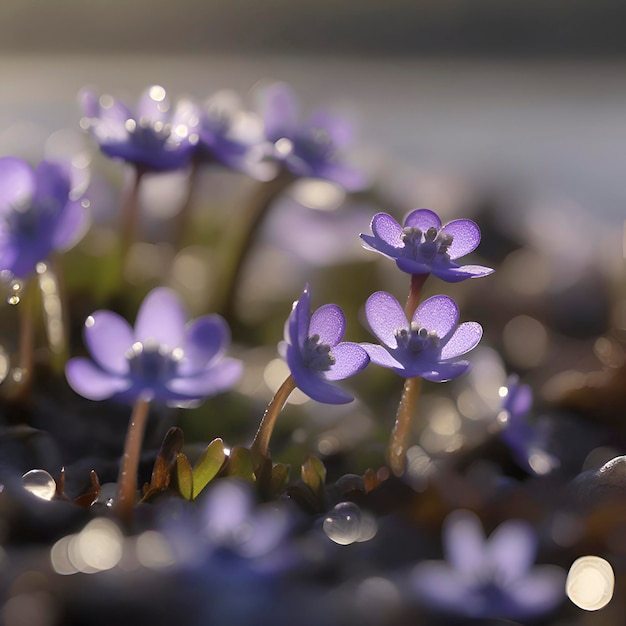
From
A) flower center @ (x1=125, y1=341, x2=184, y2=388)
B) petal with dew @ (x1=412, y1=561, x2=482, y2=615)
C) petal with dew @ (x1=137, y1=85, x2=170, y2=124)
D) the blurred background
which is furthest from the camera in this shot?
the blurred background

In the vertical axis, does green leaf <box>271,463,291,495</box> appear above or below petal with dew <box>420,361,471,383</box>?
below

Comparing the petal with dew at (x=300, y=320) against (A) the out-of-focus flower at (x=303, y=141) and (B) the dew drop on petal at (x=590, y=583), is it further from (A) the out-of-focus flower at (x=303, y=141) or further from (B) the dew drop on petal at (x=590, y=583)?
(A) the out-of-focus flower at (x=303, y=141)

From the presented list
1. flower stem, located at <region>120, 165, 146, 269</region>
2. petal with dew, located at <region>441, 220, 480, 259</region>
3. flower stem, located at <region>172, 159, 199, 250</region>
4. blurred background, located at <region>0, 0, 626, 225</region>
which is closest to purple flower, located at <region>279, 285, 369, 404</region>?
petal with dew, located at <region>441, 220, 480, 259</region>

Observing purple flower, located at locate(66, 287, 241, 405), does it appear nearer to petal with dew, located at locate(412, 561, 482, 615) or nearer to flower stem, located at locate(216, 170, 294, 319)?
petal with dew, located at locate(412, 561, 482, 615)

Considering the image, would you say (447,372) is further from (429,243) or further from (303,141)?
(303,141)

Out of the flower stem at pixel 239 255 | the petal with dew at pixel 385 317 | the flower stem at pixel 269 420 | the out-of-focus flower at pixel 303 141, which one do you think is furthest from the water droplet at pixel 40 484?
the flower stem at pixel 239 255

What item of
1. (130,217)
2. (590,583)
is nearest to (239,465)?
(590,583)

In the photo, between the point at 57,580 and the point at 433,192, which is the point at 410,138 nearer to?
the point at 433,192
